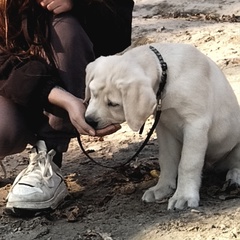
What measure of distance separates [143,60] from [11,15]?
76 cm

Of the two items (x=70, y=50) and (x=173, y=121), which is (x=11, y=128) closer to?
(x=70, y=50)

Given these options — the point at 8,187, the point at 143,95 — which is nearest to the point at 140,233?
the point at 143,95

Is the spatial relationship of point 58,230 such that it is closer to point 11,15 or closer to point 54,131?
point 54,131

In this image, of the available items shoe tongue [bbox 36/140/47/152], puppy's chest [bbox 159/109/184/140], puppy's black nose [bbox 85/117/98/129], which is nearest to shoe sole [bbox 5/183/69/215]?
shoe tongue [bbox 36/140/47/152]

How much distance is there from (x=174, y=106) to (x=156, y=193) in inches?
17.1

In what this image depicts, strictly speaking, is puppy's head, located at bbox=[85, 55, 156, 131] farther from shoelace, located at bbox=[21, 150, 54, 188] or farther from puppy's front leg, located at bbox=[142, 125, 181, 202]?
shoelace, located at bbox=[21, 150, 54, 188]

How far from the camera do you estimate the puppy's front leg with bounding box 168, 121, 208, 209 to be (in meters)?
2.73

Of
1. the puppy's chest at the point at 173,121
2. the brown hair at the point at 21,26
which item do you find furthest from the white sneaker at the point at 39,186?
the puppy's chest at the point at 173,121

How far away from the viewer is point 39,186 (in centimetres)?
302

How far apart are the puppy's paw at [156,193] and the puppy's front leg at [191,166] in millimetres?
118

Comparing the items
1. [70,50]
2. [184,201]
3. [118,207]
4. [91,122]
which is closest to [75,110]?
[91,122]

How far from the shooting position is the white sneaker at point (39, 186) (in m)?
2.95

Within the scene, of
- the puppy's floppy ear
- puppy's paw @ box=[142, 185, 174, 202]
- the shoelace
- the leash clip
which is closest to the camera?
the puppy's floppy ear

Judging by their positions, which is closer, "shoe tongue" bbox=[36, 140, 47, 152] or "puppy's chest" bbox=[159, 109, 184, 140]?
"puppy's chest" bbox=[159, 109, 184, 140]
